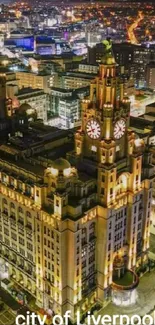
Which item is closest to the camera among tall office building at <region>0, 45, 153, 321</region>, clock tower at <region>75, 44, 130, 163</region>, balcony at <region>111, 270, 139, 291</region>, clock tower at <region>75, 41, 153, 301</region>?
tall office building at <region>0, 45, 153, 321</region>

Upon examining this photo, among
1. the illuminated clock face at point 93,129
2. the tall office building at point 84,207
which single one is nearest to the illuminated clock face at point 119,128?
the tall office building at point 84,207

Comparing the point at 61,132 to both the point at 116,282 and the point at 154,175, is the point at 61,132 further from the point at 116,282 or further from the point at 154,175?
the point at 116,282

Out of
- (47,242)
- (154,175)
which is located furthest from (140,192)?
(47,242)

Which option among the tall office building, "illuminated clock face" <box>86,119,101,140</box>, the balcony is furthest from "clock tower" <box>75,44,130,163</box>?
the balcony

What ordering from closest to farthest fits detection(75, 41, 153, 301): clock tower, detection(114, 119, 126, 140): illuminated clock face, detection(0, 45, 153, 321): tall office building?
1. detection(0, 45, 153, 321): tall office building
2. detection(75, 41, 153, 301): clock tower
3. detection(114, 119, 126, 140): illuminated clock face

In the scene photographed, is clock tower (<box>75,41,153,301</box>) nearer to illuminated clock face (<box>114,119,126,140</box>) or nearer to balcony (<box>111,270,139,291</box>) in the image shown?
illuminated clock face (<box>114,119,126,140</box>)

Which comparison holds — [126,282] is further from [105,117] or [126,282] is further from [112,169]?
[105,117]

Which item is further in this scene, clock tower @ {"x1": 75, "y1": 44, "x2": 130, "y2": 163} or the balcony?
the balcony
